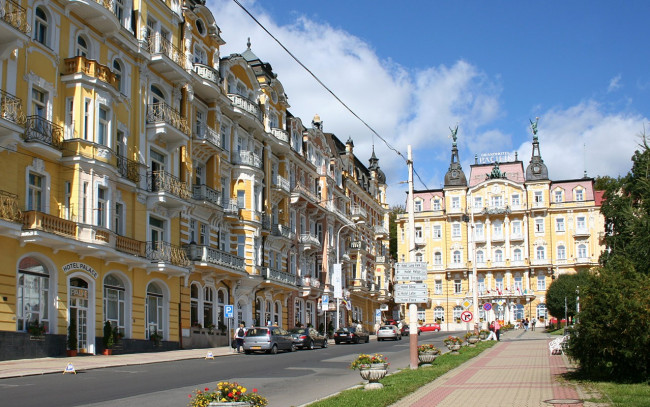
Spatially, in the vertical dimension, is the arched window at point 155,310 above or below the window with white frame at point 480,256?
below

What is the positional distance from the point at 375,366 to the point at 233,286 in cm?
2795

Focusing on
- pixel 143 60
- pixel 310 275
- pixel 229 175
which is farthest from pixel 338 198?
pixel 143 60

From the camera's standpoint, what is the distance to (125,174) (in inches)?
1264

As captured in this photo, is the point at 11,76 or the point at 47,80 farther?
the point at 47,80

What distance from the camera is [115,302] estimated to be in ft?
103

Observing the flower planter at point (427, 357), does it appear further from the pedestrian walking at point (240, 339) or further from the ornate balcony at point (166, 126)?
the ornate balcony at point (166, 126)

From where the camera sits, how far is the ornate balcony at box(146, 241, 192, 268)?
3357 cm

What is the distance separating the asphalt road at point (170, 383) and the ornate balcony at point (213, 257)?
11.4 m

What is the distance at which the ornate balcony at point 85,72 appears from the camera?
2862cm

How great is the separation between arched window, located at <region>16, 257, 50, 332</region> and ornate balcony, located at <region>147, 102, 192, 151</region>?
379 inches

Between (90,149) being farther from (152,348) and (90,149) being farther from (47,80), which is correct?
(152,348)

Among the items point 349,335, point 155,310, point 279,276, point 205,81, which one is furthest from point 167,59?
point 349,335

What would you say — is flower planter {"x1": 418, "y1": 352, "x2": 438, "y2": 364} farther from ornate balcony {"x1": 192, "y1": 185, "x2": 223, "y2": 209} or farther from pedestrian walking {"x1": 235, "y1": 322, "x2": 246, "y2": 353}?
ornate balcony {"x1": 192, "y1": 185, "x2": 223, "y2": 209}

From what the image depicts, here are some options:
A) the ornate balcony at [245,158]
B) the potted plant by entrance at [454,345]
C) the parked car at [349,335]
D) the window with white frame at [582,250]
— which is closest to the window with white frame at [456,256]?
the window with white frame at [582,250]
